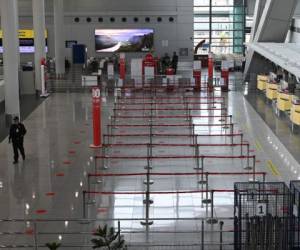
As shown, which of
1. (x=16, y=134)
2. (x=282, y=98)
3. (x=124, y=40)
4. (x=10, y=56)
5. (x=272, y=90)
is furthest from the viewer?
(x=124, y=40)

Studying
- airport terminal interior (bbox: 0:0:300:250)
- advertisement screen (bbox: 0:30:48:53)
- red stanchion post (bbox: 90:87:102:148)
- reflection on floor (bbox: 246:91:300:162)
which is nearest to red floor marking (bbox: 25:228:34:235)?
airport terminal interior (bbox: 0:0:300:250)

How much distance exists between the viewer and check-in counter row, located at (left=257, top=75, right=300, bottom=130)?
2157 cm

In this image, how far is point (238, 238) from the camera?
35.5ft

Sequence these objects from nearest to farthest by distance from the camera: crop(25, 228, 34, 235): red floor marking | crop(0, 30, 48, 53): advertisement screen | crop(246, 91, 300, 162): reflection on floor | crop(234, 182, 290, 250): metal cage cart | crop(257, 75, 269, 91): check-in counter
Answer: crop(234, 182, 290, 250): metal cage cart < crop(25, 228, 34, 235): red floor marking < crop(246, 91, 300, 162): reflection on floor < crop(257, 75, 269, 91): check-in counter < crop(0, 30, 48, 53): advertisement screen

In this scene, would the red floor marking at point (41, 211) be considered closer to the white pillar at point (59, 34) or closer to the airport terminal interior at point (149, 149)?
the airport terminal interior at point (149, 149)

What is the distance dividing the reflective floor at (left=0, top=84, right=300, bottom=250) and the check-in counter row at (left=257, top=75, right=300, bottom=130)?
3.69 ft

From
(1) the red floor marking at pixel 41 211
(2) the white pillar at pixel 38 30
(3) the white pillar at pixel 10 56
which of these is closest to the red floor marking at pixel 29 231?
(1) the red floor marking at pixel 41 211

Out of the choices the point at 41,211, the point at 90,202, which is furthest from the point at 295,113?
the point at 41,211

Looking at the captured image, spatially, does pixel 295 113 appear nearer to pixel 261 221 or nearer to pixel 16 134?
pixel 16 134

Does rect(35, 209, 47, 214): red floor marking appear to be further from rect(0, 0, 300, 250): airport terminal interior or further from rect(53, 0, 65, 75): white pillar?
rect(53, 0, 65, 75): white pillar

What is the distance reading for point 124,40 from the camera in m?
48.5

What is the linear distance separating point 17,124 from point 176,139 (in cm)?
588

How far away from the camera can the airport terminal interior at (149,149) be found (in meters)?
11.6

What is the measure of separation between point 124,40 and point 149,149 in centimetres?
2962
